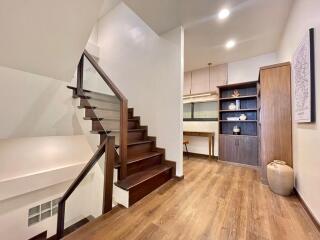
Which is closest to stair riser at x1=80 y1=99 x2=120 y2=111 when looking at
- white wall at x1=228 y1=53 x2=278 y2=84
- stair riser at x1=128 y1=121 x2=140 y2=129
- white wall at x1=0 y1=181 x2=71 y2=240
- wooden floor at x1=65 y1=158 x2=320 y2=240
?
stair riser at x1=128 y1=121 x2=140 y2=129

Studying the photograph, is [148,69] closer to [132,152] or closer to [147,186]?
[132,152]

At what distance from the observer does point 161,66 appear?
309cm

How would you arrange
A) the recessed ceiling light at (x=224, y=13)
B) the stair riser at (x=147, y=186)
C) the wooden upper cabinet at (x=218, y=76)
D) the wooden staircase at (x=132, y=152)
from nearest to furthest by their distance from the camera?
the stair riser at (x=147, y=186), the wooden staircase at (x=132, y=152), the recessed ceiling light at (x=224, y=13), the wooden upper cabinet at (x=218, y=76)

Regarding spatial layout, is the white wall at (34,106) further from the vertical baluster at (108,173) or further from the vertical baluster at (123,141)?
the vertical baluster at (108,173)

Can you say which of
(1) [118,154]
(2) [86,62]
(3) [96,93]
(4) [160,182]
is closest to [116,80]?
(2) [86,62]

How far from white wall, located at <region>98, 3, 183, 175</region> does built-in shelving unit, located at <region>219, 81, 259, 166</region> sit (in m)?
1.76

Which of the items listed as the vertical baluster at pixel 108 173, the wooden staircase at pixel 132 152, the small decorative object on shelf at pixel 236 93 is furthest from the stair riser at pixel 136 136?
the small decorative object on shelf at pixel 236 93

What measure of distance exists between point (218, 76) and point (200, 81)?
54cm

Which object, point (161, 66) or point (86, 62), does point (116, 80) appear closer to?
point (86, 62)

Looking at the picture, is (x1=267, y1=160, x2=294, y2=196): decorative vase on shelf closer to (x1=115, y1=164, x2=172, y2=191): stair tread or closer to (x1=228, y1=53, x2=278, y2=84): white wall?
(x1=115, y1=164, x2=172, y2=191): stair tread

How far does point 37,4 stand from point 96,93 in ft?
4.45

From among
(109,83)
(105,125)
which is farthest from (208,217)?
(109,83)

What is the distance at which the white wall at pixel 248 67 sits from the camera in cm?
376

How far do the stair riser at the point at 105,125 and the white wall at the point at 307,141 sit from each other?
2314mm
